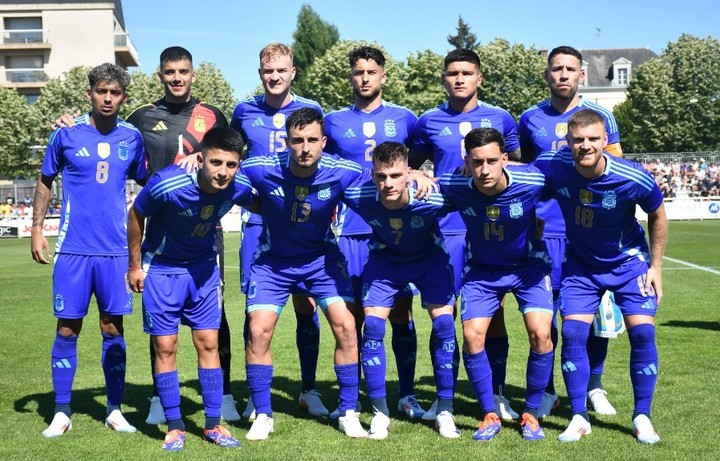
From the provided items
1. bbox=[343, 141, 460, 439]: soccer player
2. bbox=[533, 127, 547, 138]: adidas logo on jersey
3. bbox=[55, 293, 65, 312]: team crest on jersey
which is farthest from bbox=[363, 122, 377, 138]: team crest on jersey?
bbox=[55, 293, 65, 312]: team crest on jersey

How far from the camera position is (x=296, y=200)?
6375 millimetres

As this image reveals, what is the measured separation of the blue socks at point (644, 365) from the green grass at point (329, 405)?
0.26 metres

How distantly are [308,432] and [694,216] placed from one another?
33738 mm

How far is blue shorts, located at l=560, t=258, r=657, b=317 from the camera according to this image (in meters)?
6.11

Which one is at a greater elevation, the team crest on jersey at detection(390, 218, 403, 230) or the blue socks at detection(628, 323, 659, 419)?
the team crest on jersey at detection(390, 218, 403, 230)

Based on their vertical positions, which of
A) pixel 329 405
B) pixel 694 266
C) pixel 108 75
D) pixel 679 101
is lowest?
pixel 694 266

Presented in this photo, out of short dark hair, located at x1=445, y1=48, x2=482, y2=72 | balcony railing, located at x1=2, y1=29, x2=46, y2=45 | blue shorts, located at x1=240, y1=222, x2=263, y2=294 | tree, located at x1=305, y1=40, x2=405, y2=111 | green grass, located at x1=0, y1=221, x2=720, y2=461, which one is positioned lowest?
green grass, located at x1=0, y1=221, x2=720, y2=461

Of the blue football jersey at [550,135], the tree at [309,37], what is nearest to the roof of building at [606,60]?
the tree at [309,37]

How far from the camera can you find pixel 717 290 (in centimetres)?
1425

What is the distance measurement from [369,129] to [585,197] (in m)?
1.94

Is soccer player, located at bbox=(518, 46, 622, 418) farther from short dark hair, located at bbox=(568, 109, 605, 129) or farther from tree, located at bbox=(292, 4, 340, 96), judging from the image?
tree, located at bbox=(292, 4, 340, 96)

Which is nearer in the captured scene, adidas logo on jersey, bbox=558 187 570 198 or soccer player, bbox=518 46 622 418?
adidas logo on jersey, bbox=558 187 570 198

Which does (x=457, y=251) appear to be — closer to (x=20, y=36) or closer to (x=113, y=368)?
(x=113, y=368)

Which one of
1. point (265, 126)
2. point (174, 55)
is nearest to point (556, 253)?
point (265, 126)
